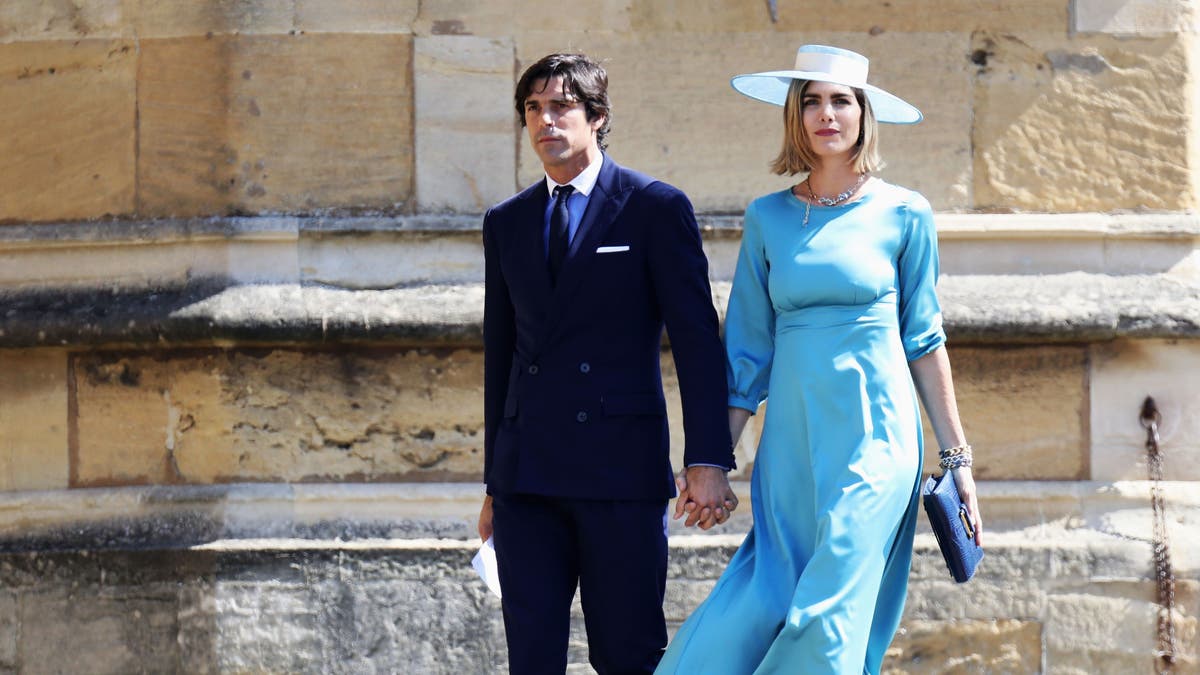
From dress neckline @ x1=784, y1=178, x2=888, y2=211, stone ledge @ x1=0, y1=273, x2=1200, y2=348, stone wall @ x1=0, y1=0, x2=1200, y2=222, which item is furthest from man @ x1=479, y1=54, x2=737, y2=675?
stone wall @ x1=0, y1=0, x2=1200, y2=222

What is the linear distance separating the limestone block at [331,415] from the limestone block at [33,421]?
402 mm

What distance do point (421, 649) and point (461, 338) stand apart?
89 centimetres

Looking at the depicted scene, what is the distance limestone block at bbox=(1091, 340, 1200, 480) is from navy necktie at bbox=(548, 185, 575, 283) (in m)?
2.06

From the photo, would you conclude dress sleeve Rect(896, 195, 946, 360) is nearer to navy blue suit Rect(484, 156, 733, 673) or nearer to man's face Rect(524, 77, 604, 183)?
navy blue suit Rect(484, 156, 733, 673)

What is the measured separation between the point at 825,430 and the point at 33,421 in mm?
2733

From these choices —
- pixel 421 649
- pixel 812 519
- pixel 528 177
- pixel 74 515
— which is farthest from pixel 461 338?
pixel 812 519

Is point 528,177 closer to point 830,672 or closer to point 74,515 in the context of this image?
point 74,515

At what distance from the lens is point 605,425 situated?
12.4 feet

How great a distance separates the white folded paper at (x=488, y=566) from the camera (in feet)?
13.0

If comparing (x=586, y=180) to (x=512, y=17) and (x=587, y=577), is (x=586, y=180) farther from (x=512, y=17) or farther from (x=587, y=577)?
(x=512, y=17)

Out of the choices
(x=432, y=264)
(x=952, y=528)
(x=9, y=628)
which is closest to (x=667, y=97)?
(x=432, y=264)

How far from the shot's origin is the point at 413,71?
529 cm

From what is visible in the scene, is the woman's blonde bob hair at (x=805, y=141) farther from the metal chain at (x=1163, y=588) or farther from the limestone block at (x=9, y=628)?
the limestone block at (x=9, y=628)

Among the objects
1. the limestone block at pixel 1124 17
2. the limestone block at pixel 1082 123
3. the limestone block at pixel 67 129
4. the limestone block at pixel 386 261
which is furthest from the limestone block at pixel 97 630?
the limestone block at pixel 1124 17
